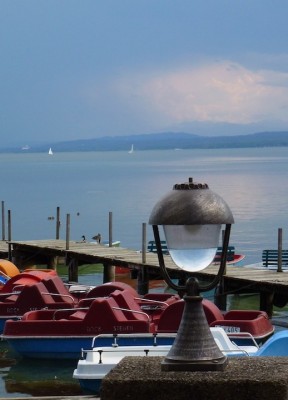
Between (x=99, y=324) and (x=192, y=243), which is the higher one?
(x=192, y=243)

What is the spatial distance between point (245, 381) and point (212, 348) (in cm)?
38

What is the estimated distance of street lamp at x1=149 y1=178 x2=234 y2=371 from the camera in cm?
574

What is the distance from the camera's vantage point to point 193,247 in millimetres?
5777

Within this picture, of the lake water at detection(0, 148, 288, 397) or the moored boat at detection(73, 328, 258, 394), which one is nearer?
the moored boat at detection(73, 328, 258, 394)

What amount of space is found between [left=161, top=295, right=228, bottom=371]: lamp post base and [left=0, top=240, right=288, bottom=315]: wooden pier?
10.7 m

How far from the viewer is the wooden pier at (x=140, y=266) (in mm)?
22891

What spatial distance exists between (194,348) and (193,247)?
0.59 m

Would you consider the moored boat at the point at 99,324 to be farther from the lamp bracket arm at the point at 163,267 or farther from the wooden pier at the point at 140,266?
the lamp bracket arm at the point at 163,267

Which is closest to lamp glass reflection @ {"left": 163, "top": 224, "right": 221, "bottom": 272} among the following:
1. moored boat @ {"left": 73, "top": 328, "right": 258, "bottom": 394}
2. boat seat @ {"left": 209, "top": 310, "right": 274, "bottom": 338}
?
moored boat @ {"left": 73, "top": 328, "right": 258, "bottom": 394}

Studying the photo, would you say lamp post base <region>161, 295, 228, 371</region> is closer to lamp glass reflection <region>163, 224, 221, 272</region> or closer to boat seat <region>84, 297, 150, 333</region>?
lamp glass reflection <region>163, 224, 221, 272</region>

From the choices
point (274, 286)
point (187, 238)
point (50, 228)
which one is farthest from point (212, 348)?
point (50, 228)

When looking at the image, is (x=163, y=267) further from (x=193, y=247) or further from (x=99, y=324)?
(x=99, y=324)

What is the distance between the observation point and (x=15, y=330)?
18.7 m

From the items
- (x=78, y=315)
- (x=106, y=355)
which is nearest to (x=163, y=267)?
(x=106, y=355)
